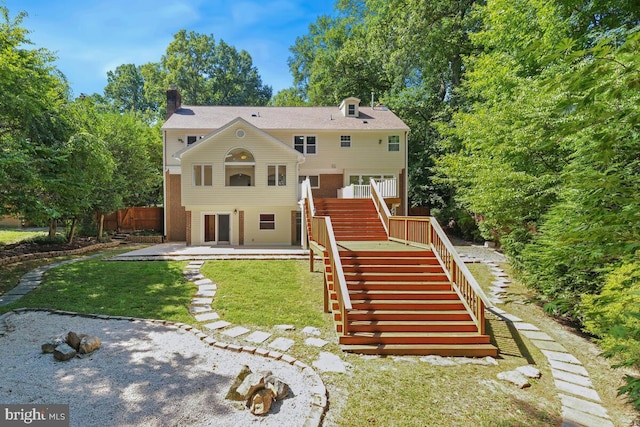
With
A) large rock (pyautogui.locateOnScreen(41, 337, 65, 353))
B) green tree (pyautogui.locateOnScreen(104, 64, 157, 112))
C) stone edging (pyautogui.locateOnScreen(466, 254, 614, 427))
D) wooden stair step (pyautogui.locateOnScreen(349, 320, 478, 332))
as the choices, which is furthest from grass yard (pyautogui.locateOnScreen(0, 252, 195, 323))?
green tree (pyautogui.locateOnScreen(104, 64, 157, 112))

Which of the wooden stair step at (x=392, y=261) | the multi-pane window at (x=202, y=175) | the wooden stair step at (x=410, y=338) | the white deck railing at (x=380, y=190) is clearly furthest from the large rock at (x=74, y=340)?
the white deck railing at (x=380, y=190)

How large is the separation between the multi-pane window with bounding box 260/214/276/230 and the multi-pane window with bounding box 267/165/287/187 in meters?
1.76

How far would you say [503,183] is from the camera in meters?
9.70

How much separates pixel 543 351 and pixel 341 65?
26.0 meters

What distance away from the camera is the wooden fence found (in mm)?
21422

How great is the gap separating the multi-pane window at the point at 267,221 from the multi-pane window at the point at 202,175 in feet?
10.2

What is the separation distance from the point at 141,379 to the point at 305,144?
15504 millimetres

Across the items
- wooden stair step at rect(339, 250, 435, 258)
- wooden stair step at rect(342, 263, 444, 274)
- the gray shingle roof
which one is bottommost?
wooden stair step at rect(342, 263, 444, 274)

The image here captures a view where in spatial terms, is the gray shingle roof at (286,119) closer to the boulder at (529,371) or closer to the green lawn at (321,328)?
the green lawn at (321,328)

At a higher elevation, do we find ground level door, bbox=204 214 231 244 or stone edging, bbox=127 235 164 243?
ground level door, bbox=204 214 231 244

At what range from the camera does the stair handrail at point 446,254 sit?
6.28 m

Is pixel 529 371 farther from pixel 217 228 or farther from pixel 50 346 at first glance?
pixel 217 228

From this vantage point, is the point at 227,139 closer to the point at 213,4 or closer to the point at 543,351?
the point at 213,4

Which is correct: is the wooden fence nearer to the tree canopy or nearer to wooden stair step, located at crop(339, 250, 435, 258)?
the tree canopy
